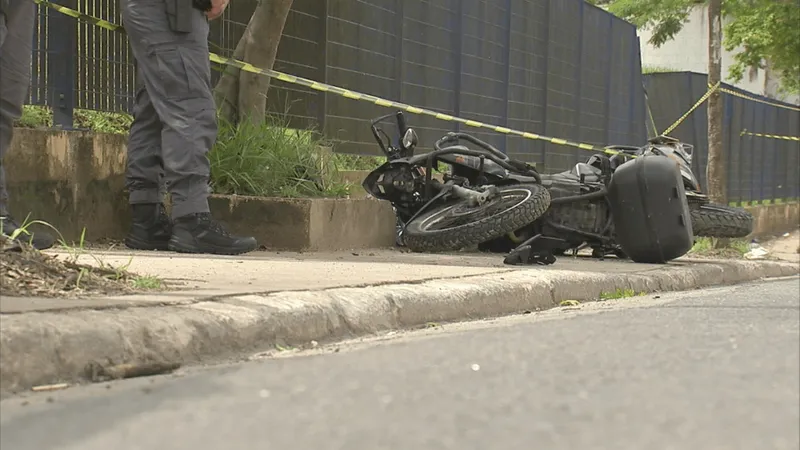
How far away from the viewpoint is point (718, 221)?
30.0 feet

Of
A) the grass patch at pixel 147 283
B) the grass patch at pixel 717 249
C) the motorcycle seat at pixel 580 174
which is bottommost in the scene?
the grass patch at pixel 717 249

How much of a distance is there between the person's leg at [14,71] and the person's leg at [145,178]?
34.3 inches

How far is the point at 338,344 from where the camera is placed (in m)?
3.99

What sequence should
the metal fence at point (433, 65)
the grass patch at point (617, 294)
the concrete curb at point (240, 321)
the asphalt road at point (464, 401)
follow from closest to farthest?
the asphalt road at point (464, 401) → the concrete curb at point (240, 321) → the grass patch at point (617, 294) → the metal fence at point (433, 65)

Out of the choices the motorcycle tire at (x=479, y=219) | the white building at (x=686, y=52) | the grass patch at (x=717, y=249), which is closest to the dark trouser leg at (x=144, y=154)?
the motorcycle tire at (x=479, y=219)

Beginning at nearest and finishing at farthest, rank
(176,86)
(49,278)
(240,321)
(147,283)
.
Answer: (240,321), (49,278), (147,283), (176,86)

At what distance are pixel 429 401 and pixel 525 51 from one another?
35.6ft

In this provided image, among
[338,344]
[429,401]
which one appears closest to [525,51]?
[338,344]

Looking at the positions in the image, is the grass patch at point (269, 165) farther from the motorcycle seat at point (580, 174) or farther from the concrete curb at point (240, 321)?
the concrete curb at point (240, 321)

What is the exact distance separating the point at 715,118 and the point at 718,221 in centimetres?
414

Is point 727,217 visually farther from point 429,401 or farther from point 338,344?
point 429,401

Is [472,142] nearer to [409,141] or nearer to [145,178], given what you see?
[409,141]

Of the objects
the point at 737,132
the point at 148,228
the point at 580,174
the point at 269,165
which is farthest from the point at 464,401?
the point at 737,132

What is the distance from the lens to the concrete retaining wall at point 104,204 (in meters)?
6.34
